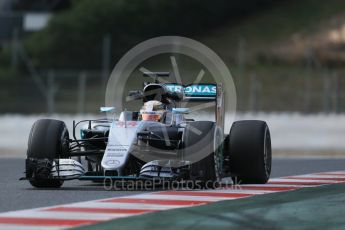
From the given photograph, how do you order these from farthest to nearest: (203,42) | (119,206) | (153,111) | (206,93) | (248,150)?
(203,42) → (206,93) → (153,111) → (248,150) → (119,206)

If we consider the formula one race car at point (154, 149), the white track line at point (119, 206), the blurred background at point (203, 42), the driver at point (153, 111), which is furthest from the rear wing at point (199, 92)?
the blurred background at point (203, 42)

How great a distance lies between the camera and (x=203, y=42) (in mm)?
44594

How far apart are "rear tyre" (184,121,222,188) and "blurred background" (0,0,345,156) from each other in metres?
13.1

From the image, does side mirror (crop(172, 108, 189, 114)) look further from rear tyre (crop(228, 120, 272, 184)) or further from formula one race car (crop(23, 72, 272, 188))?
rear tyre (crop(228, 120, 272, 184))

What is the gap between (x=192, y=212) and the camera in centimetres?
995

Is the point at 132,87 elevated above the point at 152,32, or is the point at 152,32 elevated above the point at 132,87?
the point at 152,32

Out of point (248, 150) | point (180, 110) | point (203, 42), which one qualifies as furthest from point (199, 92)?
point (203, 42)

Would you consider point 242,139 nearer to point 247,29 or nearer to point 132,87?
point 132,87

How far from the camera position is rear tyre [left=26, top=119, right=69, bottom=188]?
12695 millimetres

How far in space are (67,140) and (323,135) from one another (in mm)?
13567

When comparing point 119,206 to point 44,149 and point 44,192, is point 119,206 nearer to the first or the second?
point 44,192

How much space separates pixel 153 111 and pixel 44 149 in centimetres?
150

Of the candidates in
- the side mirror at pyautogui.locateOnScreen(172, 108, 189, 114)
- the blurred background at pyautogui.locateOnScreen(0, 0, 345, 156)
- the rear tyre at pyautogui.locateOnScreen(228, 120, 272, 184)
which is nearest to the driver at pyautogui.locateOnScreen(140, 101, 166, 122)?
the side mirror at pyautogui.locateOnScreen(172, 108, 189, 114)

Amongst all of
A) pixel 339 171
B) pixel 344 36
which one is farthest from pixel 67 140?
pixel 344 36
